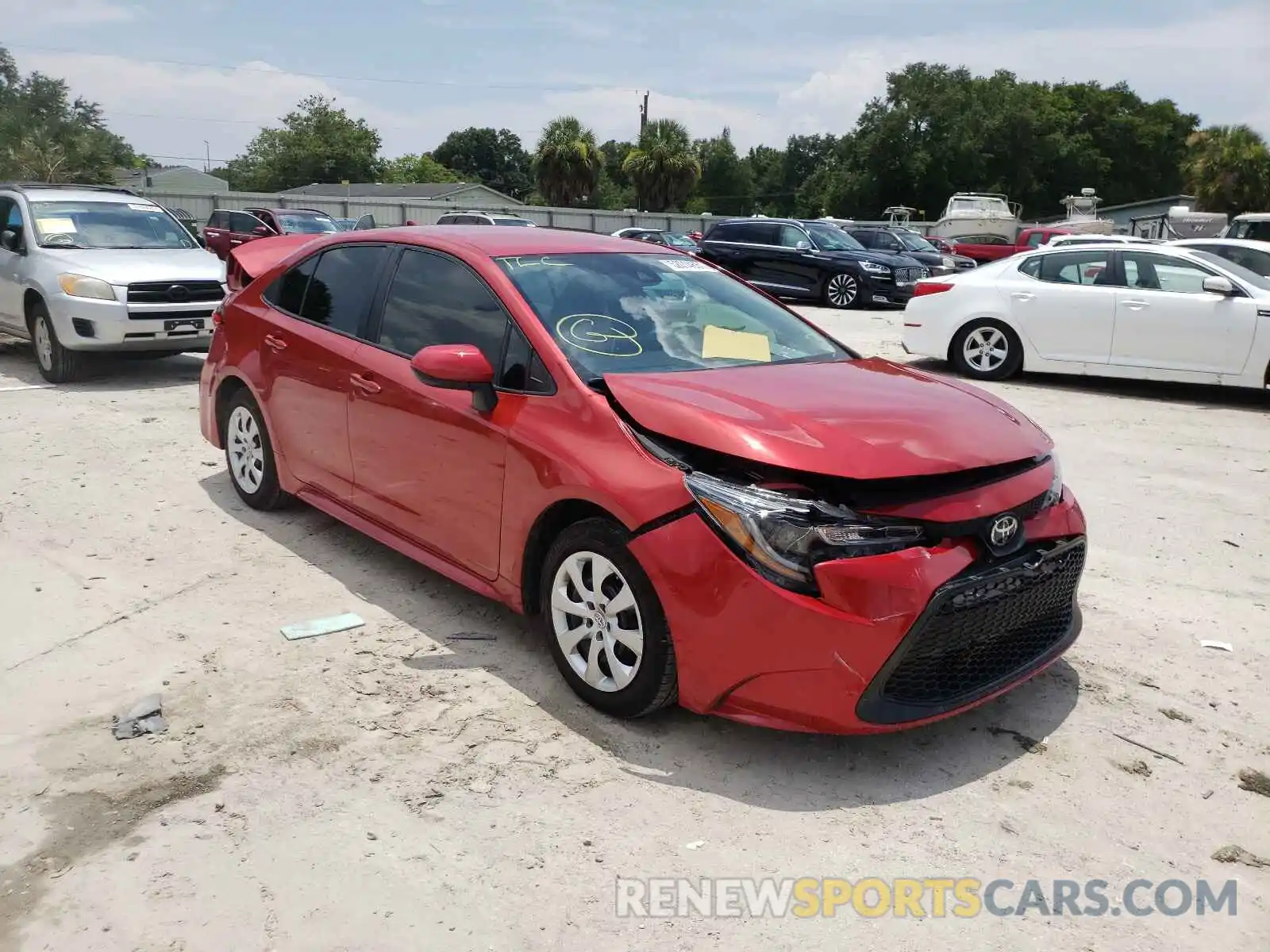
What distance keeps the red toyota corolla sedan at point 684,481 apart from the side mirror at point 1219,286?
21.7 ft

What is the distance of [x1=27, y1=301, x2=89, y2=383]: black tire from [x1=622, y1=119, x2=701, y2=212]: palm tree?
1999 inches

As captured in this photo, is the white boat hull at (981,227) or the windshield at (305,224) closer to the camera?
the windshield at (305,224)

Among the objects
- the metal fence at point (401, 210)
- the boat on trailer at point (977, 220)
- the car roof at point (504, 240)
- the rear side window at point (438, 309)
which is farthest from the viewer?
the metal fence at point (401, 210)

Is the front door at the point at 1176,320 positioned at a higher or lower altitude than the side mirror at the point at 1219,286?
lower

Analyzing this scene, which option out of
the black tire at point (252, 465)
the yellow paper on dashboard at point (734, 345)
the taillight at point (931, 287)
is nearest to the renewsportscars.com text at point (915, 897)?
the yellow paper on dashboard at point (734, 345)

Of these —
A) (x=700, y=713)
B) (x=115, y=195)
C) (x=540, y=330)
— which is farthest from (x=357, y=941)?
(x=115, y=195)

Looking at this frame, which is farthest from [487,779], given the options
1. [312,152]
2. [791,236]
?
[312,152]

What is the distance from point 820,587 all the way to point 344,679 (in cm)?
193

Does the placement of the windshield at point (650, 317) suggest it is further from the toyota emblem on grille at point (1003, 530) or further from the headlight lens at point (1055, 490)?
the toyota emblem on grille at point (1003, 530)

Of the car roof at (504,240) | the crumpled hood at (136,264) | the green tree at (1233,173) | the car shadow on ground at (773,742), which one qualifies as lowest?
the car shadow on ground at (773,742)

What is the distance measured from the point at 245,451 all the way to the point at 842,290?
48.3 ft

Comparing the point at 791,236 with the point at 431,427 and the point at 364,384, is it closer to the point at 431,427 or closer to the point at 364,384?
the point at 364,384

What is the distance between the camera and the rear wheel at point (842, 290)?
1878 cm

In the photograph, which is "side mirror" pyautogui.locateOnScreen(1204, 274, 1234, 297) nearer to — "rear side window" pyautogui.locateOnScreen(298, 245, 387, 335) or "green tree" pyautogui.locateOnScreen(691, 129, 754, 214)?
"rear side window" pyautogui.locateOnScreen(298, 245, 387, 335)
